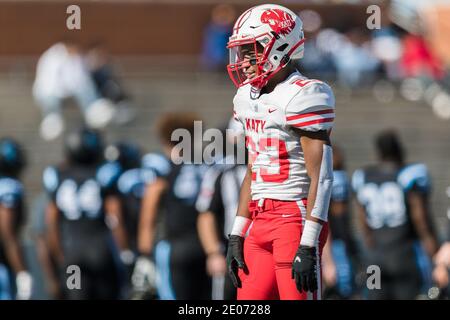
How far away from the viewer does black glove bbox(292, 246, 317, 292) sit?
5169 mm

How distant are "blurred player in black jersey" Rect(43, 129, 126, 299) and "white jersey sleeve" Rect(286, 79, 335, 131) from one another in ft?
11.8

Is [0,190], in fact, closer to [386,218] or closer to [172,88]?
[386,218]

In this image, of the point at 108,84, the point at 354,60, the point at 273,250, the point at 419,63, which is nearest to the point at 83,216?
the point at 273,250

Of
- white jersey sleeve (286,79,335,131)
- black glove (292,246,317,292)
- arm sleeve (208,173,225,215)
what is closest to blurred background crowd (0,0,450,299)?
arm sleeve (208,173,225,215)

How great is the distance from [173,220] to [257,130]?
114 inches

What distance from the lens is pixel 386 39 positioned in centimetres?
2086

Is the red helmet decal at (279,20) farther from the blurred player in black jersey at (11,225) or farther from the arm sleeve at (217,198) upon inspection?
the blurred player in black jersey at (11,225)

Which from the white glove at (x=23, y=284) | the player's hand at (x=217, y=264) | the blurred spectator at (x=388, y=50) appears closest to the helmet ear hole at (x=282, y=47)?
the player's hand at (x=217, y=264)

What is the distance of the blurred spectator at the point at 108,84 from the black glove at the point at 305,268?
12.7 meters

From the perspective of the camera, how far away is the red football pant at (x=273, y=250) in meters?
5.36

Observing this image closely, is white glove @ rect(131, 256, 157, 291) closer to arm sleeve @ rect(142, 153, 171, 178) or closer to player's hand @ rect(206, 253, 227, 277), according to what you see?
player's hand @ rect(206, 253, 227, 277)
